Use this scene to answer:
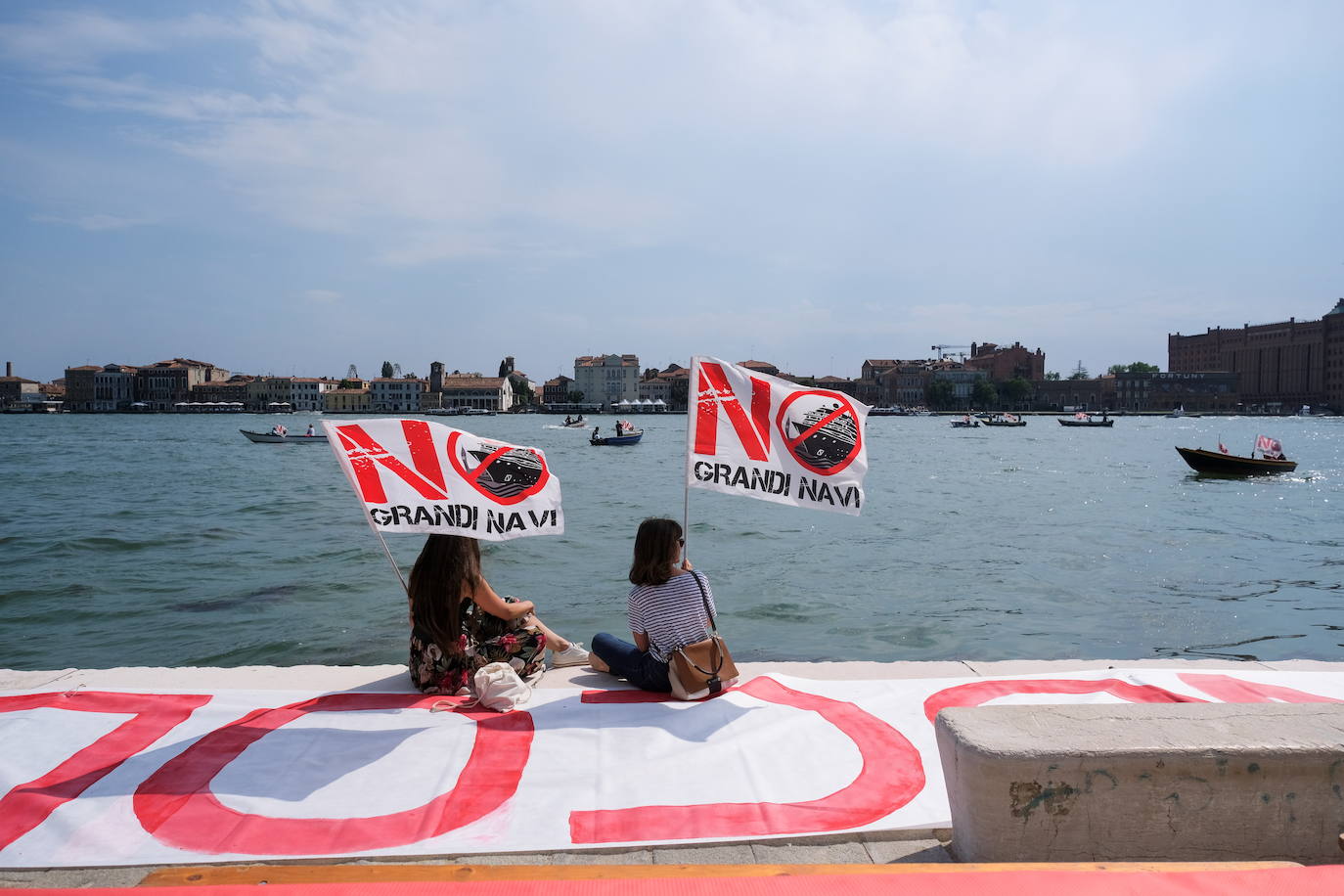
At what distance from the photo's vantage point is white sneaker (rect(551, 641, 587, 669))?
18.2 feet

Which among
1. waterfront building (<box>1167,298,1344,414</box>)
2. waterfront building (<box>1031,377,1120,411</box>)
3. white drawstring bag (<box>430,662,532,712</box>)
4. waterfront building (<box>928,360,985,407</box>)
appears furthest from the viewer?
waterfront building (<box>1031,377,1120,411</box>)

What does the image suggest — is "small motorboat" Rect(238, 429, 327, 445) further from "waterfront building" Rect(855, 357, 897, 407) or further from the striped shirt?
"waterfront building" Rect(855, 357, 897, 407)

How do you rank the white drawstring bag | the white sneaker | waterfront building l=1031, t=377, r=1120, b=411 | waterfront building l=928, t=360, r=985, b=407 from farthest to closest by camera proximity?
waterfront building l=1031, t=377, r=1120, b=411 < waterfront building l=928, t=360, r=985, b=407 < the white sneaker < the white drawstring bag

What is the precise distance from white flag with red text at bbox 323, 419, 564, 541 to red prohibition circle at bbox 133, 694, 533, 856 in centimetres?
113

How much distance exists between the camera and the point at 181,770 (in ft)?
12.3

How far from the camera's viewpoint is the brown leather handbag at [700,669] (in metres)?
4.70

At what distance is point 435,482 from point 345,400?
155543 millimetres

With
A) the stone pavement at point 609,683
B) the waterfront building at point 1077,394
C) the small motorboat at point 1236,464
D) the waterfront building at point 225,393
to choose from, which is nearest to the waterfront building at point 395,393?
the waterfront building at point 225,393

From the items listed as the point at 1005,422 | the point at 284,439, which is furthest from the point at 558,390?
the point at 284,439

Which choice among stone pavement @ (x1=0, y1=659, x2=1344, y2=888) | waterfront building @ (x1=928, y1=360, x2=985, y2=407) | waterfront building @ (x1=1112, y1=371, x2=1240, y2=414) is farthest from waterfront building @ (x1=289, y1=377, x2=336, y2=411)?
stone pavement @ (x1=0, y1=659, x2=1344, y2=888)

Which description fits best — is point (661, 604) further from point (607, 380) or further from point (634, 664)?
point (607, 380)

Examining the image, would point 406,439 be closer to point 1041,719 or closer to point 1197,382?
point 1041,719

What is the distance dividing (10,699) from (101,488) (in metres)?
31.0


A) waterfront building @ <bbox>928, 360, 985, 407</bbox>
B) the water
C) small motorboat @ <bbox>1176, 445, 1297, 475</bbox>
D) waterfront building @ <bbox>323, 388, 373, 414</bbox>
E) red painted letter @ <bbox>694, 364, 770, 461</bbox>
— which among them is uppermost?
waterfront building @ <bbox>928, 360, 985, 407</bbox>
